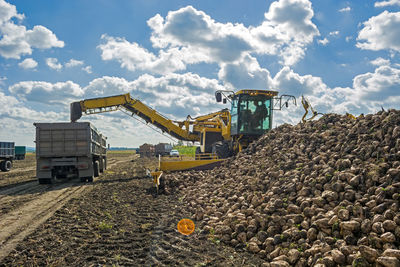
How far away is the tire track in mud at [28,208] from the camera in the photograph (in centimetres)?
659

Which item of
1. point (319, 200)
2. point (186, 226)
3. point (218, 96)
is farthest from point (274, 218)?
point (218, 96)

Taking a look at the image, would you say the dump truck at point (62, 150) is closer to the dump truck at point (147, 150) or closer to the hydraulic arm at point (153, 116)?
the hydraulic arm at point (153, 116)

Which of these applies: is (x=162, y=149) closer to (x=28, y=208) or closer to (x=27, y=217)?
(x=28, y=208)

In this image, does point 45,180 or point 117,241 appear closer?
point 117,241

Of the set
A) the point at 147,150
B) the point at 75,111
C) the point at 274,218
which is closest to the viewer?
the point at 274,218

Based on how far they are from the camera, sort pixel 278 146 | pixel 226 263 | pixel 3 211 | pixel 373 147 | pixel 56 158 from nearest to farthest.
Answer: pixel 226 263 < pixel 373 147 < pixel 3 211 < pixel 278 146 < pixel 56 158

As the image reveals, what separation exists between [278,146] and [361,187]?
513cm

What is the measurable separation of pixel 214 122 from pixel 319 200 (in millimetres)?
13811

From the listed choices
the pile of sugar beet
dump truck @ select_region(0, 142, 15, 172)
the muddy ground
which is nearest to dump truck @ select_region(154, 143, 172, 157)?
dump truck @ select_region(0, 142, 15, 172)

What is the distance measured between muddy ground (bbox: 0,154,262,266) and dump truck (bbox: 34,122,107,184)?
5.04 meters

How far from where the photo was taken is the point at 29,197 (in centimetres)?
1118

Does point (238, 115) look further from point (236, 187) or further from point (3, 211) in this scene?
point (3, 211)

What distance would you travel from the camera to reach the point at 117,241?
252 inches

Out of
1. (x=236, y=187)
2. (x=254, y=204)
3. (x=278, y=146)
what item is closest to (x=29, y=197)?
(x=236, y=187)
